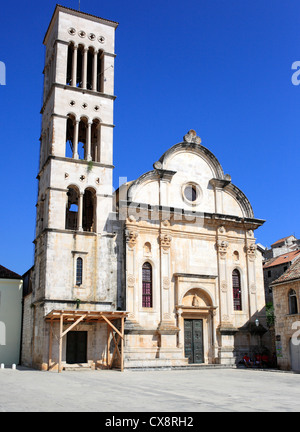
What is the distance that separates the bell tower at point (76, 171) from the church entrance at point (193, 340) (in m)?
5.62

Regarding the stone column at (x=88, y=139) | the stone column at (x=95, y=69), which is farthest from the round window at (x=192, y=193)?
the stone column at (x=95, y=69)

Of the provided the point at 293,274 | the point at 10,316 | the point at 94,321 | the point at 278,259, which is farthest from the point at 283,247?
the point at 94,321

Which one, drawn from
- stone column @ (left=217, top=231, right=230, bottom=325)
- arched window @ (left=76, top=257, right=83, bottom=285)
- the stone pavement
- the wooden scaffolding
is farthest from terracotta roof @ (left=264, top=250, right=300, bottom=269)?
the stone pavement

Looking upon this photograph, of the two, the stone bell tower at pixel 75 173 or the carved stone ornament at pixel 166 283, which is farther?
the carved stone ornament at pixel 166 283

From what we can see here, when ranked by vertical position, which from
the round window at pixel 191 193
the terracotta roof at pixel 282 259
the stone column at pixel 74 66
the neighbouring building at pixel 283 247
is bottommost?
the terracotta roof at pixel 282 259

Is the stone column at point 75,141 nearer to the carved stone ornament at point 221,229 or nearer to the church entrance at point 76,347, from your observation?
the church entrance at point 76,347

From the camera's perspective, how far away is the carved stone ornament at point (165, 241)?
30641 mm

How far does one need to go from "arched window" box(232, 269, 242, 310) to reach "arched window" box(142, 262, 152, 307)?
647 centimetres

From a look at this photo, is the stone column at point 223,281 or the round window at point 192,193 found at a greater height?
the round window at point 192,193

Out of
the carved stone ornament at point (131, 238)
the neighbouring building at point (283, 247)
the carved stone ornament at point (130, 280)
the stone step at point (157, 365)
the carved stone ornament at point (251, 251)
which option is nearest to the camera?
the stone step at point (157, 365)

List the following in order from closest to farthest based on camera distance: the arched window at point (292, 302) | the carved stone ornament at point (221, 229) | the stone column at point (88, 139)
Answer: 1. the arched window at point (292, 302)
2. the stone column at point (88, 139)
3. the carved stone ornament at point (221, 229)

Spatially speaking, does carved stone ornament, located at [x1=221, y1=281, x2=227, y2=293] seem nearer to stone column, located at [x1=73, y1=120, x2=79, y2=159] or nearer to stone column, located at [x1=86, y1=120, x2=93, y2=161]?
stone column, located at [x1=86, y1=120, x2=93, y2=161]
